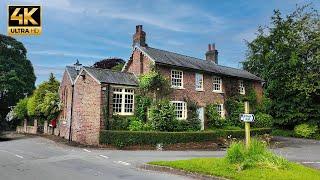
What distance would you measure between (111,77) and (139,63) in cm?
402

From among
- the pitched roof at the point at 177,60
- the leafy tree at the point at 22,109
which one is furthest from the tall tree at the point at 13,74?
the pitched roof at the point at 177,60

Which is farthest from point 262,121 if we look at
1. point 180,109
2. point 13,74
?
point 13,74

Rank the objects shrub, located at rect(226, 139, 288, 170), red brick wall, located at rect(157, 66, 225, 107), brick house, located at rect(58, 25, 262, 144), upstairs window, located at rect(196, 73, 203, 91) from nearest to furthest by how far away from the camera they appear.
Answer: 1. shrub, located at rect(226, 139, 288, 170)
2. brick house, located at rect(58, 25, 262, 144)
3. red brick wall, located at rect(157, 66, 225, 107)
4. upstairs window, located at rect(196, 73, 203, 91)

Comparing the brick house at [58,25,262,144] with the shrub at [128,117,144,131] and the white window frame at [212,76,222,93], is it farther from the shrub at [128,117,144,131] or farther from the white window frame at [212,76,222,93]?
the shrub at [128,117,144,131]

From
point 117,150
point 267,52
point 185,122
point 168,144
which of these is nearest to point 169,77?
point 185,122

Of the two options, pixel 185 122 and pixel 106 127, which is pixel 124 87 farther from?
pixel 185 122

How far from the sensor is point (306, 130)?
40344 millimetres

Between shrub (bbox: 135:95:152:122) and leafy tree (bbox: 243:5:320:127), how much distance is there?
18.1m

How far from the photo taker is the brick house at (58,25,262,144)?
29.1m

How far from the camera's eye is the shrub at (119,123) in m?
28.8

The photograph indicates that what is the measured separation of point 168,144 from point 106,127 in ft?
15.9

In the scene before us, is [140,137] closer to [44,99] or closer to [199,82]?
[199,82]

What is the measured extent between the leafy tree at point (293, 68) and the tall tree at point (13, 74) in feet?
115

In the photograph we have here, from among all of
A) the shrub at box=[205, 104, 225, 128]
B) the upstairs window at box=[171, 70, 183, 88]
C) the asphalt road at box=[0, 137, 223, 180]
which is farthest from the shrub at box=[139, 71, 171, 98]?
the asphalt road at box=[0, 137, 223, 180]
